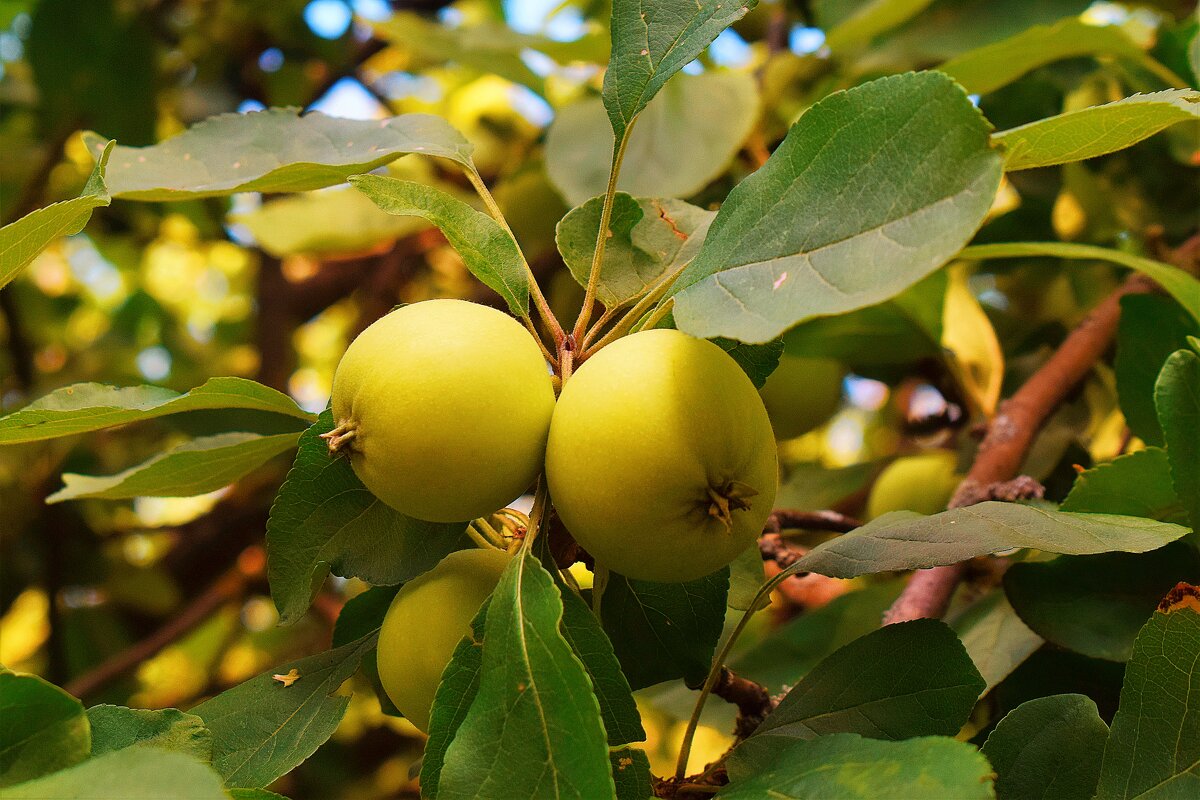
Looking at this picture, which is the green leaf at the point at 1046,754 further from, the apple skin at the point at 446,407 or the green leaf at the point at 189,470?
the green leaf at the point at 189,470

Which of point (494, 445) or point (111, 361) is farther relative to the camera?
point (111, 361)

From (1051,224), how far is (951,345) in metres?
0.19

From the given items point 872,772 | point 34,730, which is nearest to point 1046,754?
point 872,772

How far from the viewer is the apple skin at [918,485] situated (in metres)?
1.15

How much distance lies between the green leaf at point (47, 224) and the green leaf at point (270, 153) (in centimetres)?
11

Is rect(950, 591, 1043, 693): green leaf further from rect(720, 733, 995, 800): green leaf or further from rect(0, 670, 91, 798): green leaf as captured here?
rect(0, 670, 91, 798): green leaf

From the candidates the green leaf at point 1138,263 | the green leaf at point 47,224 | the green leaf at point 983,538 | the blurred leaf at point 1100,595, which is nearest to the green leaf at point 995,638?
the blurred leaf at point 1100,595

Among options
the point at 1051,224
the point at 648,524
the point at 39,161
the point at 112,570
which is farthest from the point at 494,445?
the point at 39,161

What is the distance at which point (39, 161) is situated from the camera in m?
2.02

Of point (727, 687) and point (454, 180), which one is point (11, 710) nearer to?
point (727, 687)

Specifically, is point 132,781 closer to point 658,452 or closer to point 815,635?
point 658,452

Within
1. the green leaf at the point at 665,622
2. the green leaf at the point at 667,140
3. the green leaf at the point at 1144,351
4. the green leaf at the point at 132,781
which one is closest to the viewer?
the green leaf at the point at 132,781

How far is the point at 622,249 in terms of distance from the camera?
691 mm

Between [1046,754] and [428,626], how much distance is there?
35 centimetres
